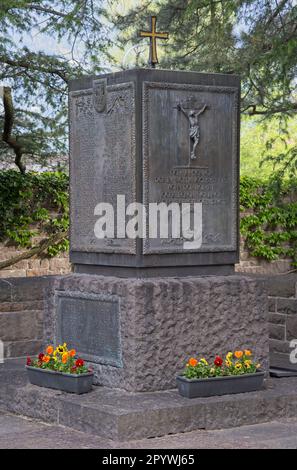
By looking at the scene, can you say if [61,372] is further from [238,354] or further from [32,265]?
[32,265]

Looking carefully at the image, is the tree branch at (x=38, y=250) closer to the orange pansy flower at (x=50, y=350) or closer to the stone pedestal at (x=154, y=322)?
the stone pedestal at (x=154, y=322)

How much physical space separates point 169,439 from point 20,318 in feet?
11.1

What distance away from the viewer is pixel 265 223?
20.6 m

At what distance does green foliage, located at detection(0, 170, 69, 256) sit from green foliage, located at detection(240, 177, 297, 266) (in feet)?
13.4

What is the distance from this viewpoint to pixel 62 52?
15.5 metres

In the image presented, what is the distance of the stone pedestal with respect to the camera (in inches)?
277

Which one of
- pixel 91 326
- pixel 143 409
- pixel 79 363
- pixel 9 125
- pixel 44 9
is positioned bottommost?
pixel 143 409

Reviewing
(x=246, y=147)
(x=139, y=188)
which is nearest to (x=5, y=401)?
(x=139, y=188)

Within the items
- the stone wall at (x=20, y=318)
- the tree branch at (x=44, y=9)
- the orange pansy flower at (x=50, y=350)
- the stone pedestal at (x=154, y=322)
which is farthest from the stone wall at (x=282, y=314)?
the tree branch at (x=44, y=9)

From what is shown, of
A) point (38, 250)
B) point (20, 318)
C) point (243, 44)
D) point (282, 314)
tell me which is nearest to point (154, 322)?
point (20, 318)

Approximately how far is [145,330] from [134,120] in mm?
1536
